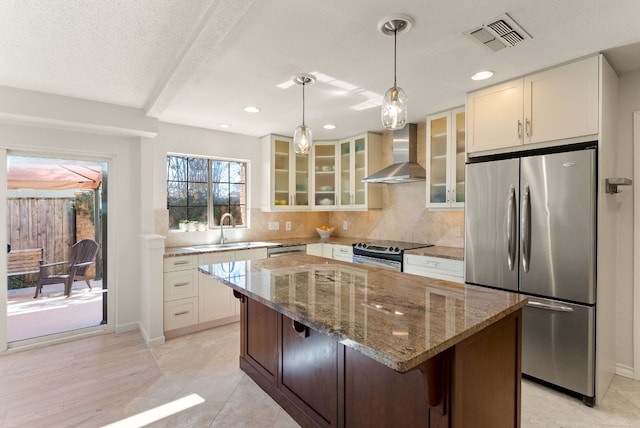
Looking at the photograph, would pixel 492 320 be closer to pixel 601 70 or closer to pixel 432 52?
pixel 432 52

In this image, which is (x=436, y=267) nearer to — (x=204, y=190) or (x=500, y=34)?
(x=500, y=34)

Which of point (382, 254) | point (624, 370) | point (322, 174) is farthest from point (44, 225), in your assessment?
point (624, 370)

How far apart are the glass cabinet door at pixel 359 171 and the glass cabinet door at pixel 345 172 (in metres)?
0.12

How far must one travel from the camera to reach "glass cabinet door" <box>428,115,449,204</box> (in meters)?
3.56

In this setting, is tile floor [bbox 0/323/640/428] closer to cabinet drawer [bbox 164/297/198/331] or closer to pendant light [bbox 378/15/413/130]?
cabinet drawer [bbox 164/297/198/331]

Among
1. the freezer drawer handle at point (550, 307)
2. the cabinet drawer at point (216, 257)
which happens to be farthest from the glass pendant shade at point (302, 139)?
the freezer drawer handle at point (550, 307)

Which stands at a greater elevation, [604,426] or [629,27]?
[629,27]

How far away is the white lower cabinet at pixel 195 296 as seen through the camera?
3.53m

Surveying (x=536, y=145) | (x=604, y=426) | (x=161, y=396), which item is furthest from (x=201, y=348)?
(x=536, y=145)

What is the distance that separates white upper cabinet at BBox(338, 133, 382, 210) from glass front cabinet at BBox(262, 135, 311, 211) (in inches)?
21.9

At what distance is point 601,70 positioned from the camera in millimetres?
2234

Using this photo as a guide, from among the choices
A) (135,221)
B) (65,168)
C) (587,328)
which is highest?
(65,168)

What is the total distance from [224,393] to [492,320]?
2033 millimetres

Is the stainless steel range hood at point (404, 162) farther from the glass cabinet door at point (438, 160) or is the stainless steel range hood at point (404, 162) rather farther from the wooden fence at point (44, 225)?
the wooden fence at point (44, 225)
